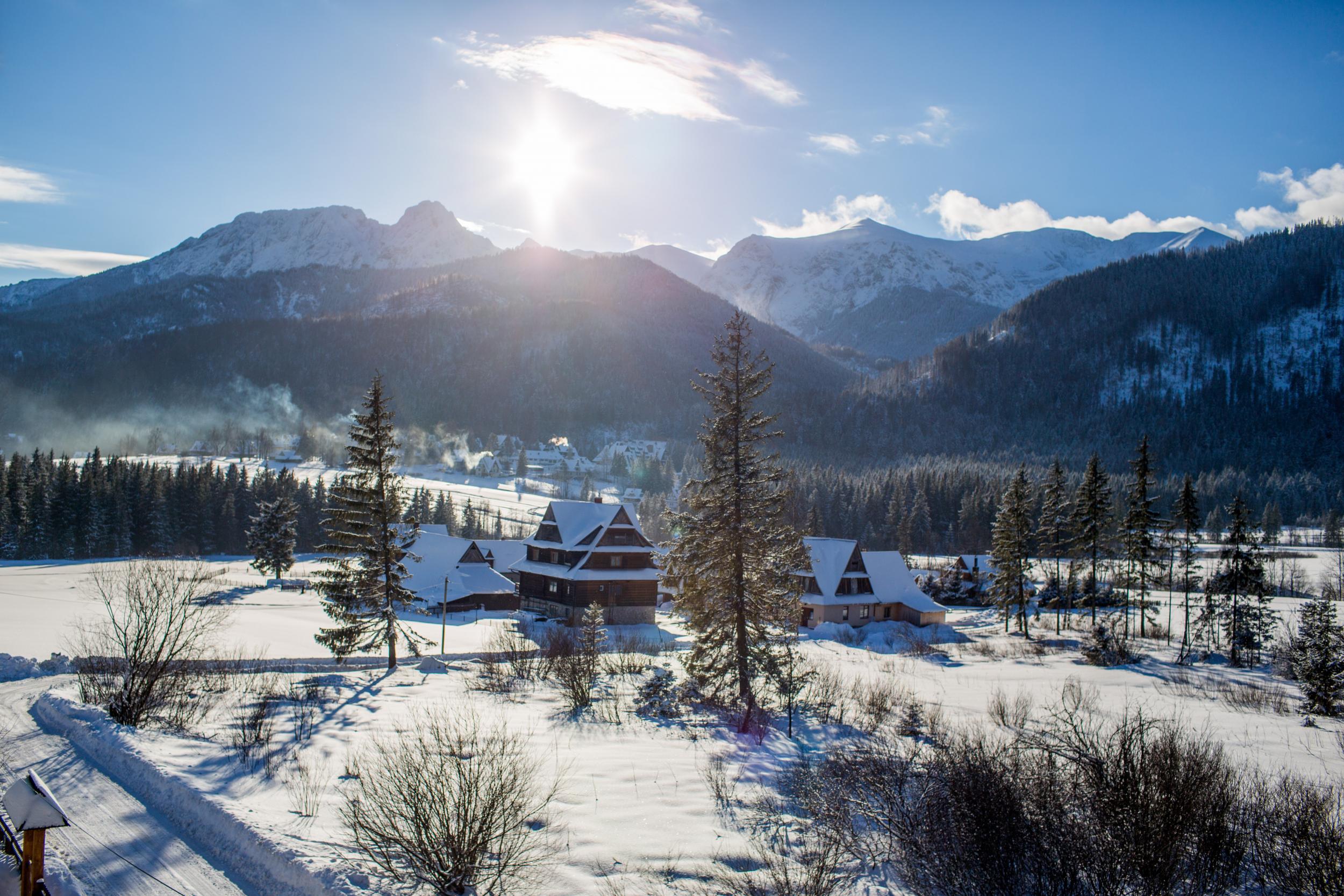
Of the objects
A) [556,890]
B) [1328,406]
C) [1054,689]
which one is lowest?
[1054,689]

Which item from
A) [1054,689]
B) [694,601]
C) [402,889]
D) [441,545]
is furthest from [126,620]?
[441,545]

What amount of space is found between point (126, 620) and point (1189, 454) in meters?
221

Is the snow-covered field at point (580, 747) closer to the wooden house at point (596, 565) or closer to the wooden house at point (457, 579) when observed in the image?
the wooden house at point (596, 565)

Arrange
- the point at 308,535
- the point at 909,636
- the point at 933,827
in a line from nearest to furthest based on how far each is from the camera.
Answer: the point at 933,827
the point at 909,636
the point at 308,535

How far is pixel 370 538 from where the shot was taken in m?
28.2

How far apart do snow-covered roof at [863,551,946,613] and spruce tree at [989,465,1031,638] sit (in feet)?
20.3

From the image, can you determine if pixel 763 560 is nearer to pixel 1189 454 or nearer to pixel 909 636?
pixel 909 636

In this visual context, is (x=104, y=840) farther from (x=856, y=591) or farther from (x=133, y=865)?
(x=856, y=591)

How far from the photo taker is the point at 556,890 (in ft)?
23.3

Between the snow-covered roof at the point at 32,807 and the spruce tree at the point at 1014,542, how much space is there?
52676 mm

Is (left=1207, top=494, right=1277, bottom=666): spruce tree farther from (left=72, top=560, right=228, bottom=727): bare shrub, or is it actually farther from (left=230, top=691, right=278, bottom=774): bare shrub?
(left=72, top=560, right=228, bottom=727): bare shrub

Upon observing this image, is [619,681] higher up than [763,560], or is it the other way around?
[763,560]

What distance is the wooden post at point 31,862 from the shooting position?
557 cm

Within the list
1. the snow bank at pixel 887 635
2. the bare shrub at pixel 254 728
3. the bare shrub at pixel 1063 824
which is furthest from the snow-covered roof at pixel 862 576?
the bare shrub at pixel 1063 824
